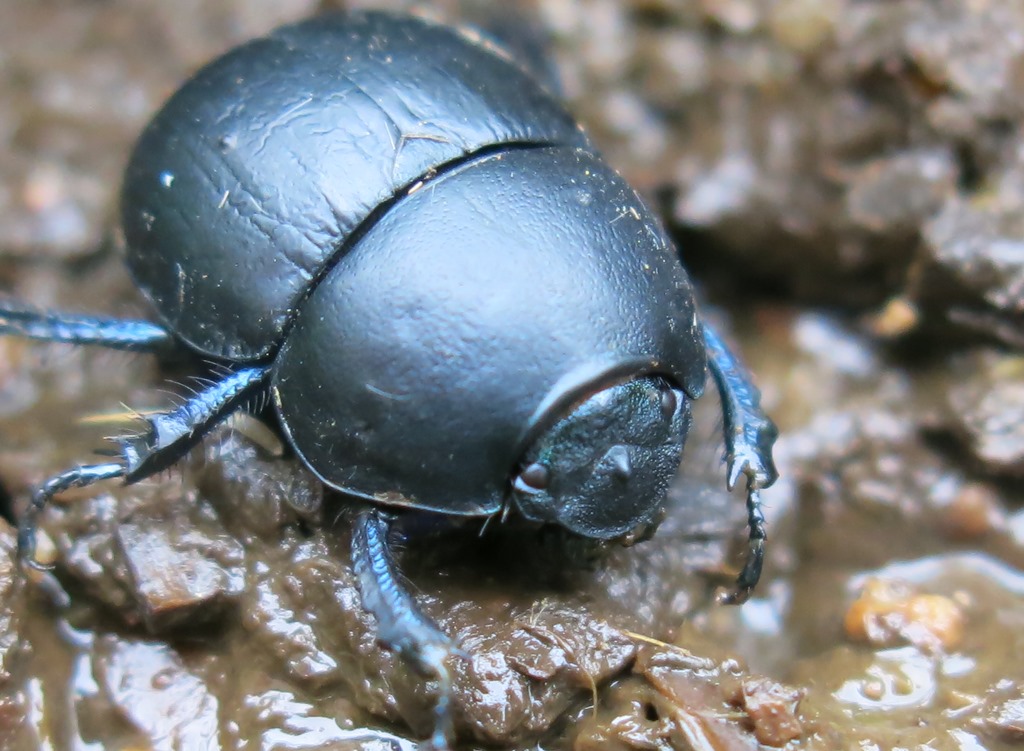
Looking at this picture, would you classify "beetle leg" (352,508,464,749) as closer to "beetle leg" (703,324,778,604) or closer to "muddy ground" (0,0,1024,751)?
"muddy ground" (0,0,1024,751)

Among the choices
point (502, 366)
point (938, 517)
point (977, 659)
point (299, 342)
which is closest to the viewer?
point (502, 366)

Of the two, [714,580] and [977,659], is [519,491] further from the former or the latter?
[977,659]

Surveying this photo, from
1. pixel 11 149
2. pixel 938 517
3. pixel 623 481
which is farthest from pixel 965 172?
pixel 11 149

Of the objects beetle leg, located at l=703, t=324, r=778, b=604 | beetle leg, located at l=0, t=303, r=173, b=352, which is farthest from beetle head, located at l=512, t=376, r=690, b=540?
beetle leg, located at l=0, t=303, r=173, b=352

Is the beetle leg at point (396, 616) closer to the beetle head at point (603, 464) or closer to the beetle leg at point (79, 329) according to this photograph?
the beetle head at point (603, 464)

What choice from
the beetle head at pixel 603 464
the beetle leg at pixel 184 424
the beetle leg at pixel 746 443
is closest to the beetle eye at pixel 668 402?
the beetle head at pixel 603 464
